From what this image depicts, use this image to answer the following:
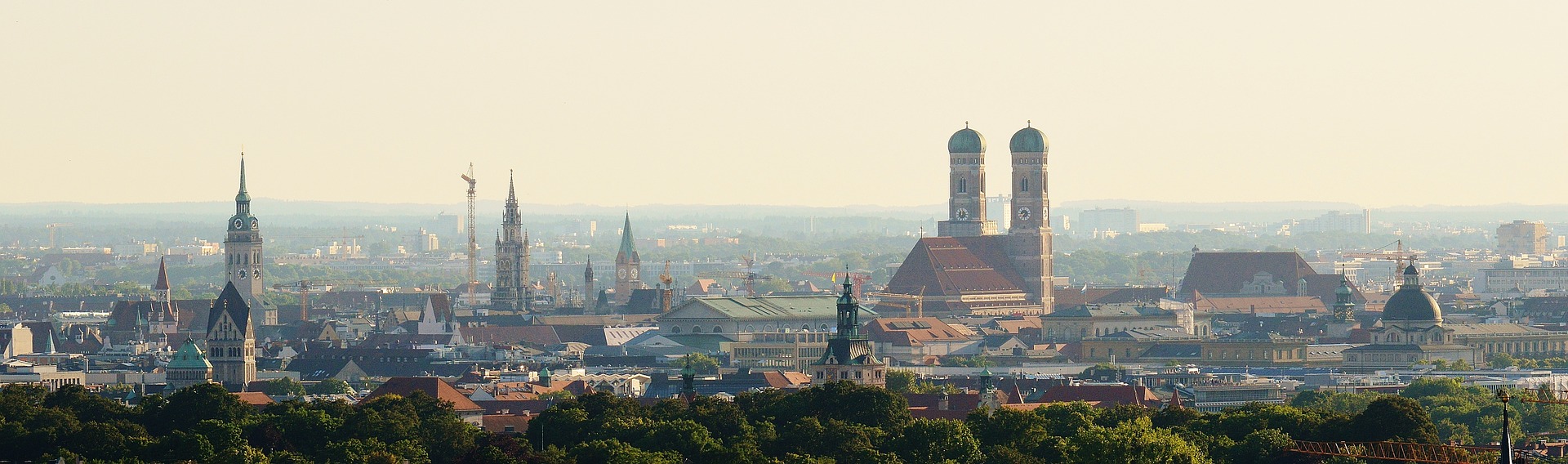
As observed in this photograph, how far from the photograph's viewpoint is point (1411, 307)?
550 feet

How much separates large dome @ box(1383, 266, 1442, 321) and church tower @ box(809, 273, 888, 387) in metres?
53.6

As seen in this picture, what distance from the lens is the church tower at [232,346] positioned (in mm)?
146375

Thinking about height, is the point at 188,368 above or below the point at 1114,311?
below

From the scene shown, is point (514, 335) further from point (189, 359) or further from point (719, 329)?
point (189, 359)

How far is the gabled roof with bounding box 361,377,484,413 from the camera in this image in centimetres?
11600

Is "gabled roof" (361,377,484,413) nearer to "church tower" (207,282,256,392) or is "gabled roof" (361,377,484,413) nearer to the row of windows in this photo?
"church tower" (207,282,256,392)

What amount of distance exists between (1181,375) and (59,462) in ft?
226

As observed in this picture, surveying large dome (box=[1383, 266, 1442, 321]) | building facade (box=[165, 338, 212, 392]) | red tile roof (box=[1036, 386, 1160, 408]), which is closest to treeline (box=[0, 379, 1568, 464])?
red tile roof (box=[1036, 386, 1160, 408])

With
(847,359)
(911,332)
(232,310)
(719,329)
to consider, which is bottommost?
(719,329)

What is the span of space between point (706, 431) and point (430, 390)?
27208 mm

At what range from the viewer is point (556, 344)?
184750 millimetres

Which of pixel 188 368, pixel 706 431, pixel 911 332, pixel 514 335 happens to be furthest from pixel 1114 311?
pixel 706 431

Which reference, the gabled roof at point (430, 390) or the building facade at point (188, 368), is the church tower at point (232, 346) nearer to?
the building facade at point (188, 368)

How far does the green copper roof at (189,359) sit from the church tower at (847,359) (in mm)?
32980
